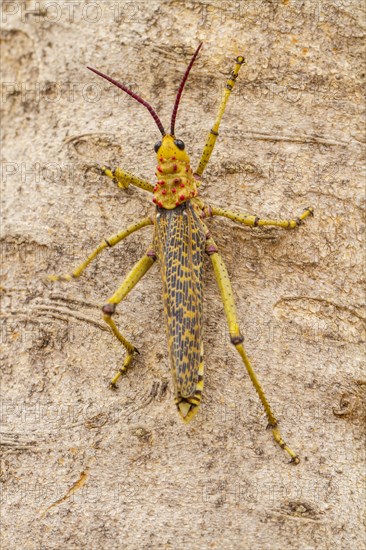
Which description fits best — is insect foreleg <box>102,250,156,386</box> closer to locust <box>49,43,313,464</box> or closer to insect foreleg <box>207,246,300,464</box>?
locust <box>49,43,313,464</box>

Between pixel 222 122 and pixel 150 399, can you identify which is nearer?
pixel 150 399

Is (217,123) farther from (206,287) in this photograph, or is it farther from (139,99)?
(206,287)

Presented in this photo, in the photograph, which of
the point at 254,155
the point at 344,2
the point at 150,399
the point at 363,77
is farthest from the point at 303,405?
the point at 344,2

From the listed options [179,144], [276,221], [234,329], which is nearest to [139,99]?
[179,144]

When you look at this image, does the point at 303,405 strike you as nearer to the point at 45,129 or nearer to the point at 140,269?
the point at 140,269

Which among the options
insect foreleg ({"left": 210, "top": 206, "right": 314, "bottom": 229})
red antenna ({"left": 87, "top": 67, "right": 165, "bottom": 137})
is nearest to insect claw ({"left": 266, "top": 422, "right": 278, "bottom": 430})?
insect foreleg ({"left": 210, "top": 206, "right": 314, "bottom": 229})

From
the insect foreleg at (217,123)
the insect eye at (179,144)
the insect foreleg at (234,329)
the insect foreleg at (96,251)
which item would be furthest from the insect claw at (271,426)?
the insect eye at (179,144)

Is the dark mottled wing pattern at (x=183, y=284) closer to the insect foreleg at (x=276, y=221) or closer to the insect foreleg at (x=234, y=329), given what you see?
the insect foreleg at (x=234, y=329)
